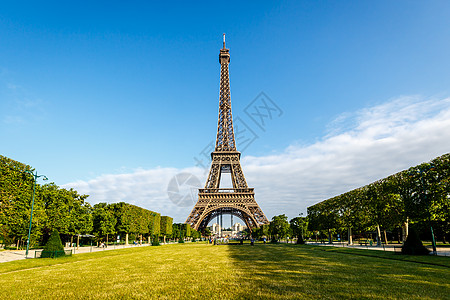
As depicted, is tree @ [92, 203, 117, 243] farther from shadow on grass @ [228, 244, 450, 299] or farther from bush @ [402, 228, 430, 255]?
bush @ [402, 228, 430, 255]

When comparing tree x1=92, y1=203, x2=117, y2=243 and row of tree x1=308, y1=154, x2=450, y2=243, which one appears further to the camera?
tree x1=92, y1=203, x2=117, y2=243

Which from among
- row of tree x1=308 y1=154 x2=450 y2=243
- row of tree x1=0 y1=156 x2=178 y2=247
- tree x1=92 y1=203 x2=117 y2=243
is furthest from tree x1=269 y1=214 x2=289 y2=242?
tree x1=92 y1=203 x2=117 y2=243

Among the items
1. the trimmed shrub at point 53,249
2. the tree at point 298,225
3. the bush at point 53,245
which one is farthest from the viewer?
the tree at point 298,225

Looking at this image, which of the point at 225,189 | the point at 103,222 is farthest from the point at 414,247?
the point at 225,189

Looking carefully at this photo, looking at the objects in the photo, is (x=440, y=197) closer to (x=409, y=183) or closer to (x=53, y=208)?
(x=409, y=183)

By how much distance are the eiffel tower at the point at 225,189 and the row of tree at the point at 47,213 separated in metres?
14.6

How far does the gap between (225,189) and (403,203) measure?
42.0 metres

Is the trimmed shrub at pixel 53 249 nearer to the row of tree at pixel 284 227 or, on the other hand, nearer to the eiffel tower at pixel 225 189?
the eiffel tower at pixel 225 189

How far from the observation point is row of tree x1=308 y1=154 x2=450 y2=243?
2547 cm

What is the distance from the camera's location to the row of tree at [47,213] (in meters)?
26.9

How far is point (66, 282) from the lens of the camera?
1061cm

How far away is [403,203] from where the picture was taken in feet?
98.4

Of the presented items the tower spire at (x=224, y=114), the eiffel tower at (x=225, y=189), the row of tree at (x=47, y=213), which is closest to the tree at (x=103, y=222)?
the row of tree at (x=47, y=213)

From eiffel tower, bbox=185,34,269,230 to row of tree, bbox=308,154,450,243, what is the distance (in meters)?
21.0
